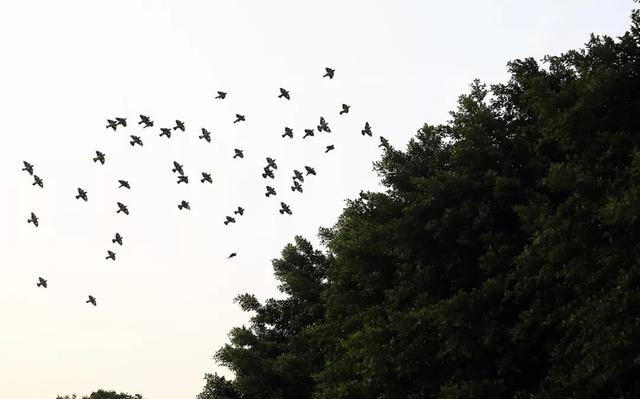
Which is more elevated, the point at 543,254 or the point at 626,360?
the point at 543,254

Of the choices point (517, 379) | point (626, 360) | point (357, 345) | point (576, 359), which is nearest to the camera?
point (626, 360)

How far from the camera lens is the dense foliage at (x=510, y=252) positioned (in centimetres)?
2058

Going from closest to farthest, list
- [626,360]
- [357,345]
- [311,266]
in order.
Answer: [626,360] → [357,345] → [311,266]

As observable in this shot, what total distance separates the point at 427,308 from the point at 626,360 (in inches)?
284

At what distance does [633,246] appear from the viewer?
2036 centimetres

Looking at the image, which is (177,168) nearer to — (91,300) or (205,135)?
(205,135)

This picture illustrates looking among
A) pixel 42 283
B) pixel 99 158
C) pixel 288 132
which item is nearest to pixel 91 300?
pixel 42 283

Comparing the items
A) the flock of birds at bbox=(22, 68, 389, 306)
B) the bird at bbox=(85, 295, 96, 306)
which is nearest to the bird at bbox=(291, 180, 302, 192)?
the flock of birds at bbox=(22, 68, 389, 306)

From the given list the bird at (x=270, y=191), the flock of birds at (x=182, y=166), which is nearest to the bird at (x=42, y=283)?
the flock of birds at (x=182, y=166)

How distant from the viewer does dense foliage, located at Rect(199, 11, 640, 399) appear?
20578 mm

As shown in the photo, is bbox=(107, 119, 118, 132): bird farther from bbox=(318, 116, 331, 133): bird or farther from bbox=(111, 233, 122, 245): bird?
bbox=(318, 116, 331, 133): bird

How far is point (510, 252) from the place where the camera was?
81.6 feet

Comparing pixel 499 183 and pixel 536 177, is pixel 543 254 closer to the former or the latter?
pixel 499 183

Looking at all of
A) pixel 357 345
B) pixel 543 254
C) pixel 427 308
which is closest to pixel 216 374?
pixel 357 345
